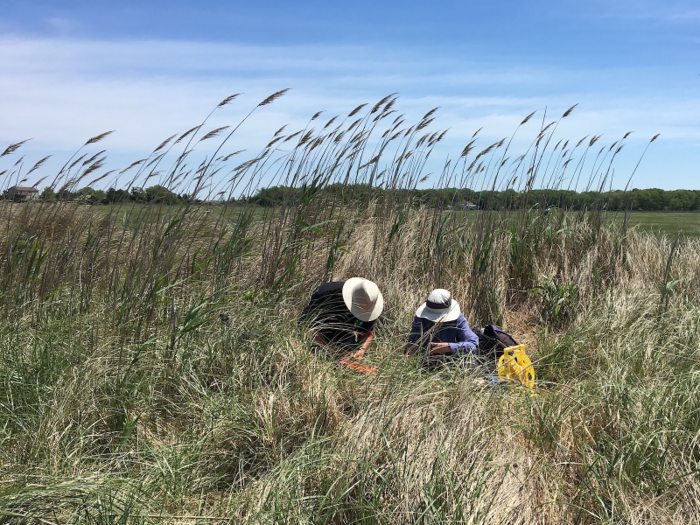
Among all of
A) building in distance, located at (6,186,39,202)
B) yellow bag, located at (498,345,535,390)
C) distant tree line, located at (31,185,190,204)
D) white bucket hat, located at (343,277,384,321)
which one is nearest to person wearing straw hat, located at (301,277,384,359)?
white bucket hat, located at (343,277,384,321)

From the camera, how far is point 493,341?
13.6ft

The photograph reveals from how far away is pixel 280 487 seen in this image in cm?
222

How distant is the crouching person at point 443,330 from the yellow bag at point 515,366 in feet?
0.76

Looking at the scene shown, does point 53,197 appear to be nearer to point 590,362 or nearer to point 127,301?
point 127,301

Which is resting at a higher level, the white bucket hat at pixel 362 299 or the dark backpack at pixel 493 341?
the white bucket hat at pixel 362 299

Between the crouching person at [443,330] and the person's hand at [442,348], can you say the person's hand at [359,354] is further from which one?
the person's hand at [442,348]

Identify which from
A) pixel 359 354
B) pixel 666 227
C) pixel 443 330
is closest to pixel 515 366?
pixel 443 330

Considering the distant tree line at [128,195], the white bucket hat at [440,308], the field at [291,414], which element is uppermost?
the distant tree line at [128,195]

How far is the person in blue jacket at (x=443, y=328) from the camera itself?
12.6 ft

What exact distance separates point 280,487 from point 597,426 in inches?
68.9

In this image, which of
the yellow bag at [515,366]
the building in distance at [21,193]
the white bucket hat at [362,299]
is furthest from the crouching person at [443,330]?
the building in distance at [21,193]

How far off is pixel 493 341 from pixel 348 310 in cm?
110

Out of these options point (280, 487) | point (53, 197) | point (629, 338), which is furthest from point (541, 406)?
point (53, 197)

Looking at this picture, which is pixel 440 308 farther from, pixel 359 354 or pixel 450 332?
pixel 359 354
